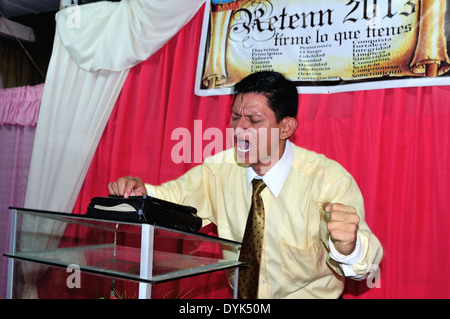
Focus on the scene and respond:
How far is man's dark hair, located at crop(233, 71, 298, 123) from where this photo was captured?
1720 mm

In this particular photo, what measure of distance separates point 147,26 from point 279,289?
5.74 ft

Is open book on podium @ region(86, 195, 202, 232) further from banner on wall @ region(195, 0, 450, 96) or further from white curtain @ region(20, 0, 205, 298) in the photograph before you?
white curtain @ region(20, 0, 205, 298)

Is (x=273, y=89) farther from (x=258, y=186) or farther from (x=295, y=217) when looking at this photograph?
(x=295, y=217)

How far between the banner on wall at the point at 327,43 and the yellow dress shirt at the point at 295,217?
586 millimetres

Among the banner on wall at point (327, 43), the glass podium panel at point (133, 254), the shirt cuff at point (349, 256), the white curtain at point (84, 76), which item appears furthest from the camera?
the white curtain at point (84, 76)

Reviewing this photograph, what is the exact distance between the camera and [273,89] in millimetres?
1725

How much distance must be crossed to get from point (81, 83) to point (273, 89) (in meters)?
1.62

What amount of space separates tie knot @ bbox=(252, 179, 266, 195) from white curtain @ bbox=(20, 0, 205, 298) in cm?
129

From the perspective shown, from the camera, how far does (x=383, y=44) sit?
202 centimetres

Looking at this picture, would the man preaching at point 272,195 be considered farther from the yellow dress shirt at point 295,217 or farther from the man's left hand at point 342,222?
the man's left hand at point 342,222

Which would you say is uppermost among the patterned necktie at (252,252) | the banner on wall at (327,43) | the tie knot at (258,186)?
the banner on wall at (327,43)

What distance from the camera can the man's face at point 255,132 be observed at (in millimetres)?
1659

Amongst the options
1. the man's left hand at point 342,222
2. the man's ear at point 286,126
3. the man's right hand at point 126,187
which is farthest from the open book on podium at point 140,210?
the man's ear at point 286,126
